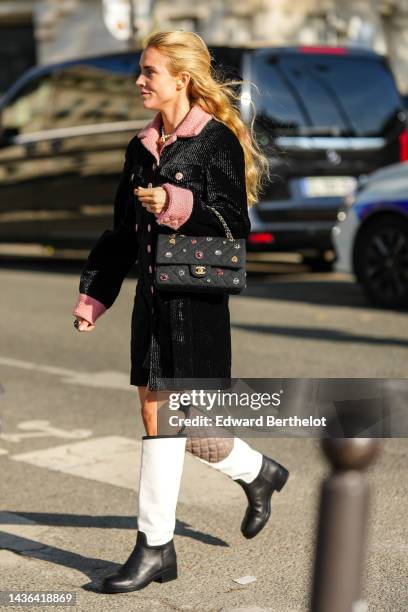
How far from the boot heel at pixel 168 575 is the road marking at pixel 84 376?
3122 millimetres

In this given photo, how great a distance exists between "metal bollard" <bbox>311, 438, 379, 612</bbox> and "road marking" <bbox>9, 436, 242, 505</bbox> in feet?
9.62

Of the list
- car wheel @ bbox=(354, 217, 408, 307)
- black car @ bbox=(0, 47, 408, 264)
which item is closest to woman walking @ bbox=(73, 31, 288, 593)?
car wheel @ bbox=(354, 217, 408, 307)

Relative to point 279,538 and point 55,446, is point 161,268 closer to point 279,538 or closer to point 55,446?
point 279,538

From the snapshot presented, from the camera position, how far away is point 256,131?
11180 millimetres

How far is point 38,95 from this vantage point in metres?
12.9

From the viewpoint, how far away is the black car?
37.7ft

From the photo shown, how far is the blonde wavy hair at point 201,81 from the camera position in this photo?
393cm

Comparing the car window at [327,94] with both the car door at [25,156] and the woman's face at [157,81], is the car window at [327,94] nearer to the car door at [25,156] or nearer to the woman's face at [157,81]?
the car door at [25,156]

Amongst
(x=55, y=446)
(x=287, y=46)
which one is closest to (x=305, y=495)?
(x=55, y=446)

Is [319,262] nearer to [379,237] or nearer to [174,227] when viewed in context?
[379,237]

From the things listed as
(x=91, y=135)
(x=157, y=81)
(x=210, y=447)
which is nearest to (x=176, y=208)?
(x=157, y=81)

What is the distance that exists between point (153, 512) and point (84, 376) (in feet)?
12.0

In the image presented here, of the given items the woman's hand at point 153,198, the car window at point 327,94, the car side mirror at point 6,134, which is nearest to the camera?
the woman's hand at point 153,198

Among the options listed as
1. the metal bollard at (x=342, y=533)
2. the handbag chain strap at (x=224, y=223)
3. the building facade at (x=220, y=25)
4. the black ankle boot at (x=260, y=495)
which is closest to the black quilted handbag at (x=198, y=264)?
the handbag chain strap at (x=224, y=223)
